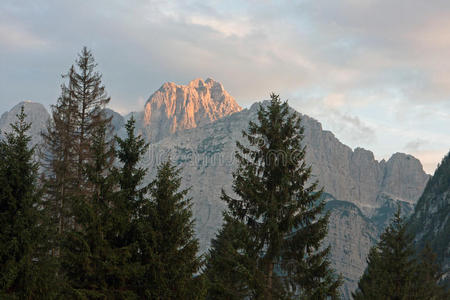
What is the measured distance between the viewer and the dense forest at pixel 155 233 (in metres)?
17.9

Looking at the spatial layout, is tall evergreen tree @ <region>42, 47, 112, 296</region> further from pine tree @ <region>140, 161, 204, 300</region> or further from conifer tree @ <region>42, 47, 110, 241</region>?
pine tree @ <region>140, 161, 204, 300</region>

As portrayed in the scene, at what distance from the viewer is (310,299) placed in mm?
19938

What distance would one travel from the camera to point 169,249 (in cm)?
1998

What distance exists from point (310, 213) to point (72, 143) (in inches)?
648

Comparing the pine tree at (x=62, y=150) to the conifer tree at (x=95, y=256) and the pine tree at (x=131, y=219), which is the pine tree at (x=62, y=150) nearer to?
the pine tree at (x=131, y=219)

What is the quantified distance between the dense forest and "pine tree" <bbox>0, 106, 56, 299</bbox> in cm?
4

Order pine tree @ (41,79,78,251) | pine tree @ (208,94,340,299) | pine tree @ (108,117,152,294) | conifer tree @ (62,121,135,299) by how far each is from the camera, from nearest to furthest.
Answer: conifer tree @ (62,121,135,299), pine tree @ (108,117,152,294), pine tree @ (208,94,340,299), pine tree @ (41,79,78,251)

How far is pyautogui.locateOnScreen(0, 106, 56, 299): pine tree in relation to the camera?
55.4 ft

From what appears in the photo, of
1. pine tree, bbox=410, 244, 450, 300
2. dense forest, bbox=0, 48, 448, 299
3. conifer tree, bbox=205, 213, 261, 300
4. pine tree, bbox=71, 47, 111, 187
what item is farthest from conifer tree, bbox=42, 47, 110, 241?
A: pine tree, bbox=410, 244, 450, 300

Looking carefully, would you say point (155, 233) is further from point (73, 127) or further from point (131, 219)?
point (73, 127)

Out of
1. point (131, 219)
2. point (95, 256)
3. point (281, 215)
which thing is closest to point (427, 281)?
point (281, 215)

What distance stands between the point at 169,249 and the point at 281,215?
19.1 feet

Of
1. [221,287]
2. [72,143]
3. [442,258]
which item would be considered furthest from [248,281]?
[442,258]

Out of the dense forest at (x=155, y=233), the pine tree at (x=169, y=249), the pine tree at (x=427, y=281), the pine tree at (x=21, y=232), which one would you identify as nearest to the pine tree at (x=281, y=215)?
the dense forest at (x=155, y=233)
